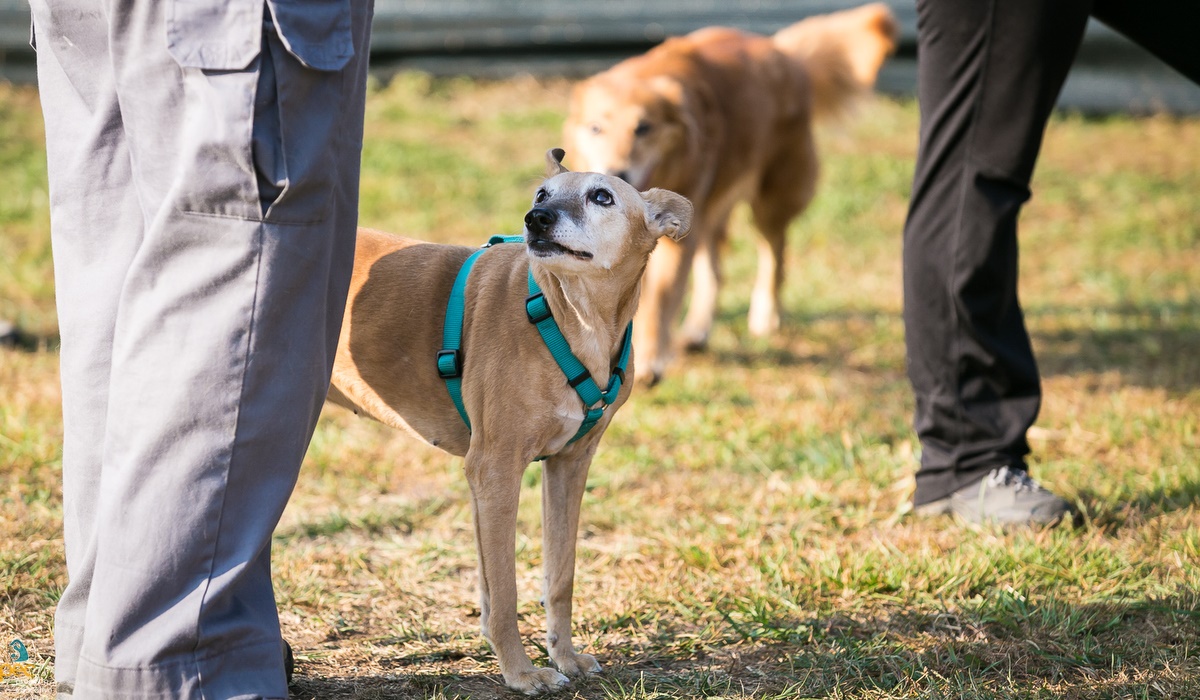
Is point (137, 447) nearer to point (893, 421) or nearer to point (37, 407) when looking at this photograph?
point (37, 407)

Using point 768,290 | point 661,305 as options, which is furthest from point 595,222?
point 768,290

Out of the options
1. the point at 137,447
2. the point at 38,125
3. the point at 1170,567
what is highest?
the point at 137,447

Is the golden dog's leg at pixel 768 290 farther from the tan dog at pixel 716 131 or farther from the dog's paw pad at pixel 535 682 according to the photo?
the dog's paw pad at pixel 535 682

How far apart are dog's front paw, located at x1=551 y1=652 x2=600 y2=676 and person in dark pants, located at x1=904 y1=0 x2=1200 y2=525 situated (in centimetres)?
129

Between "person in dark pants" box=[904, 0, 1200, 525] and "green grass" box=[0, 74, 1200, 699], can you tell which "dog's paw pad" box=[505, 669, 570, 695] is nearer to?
"green grass" box=[0, 74, 1200, 699]

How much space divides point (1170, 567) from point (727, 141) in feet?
9.33

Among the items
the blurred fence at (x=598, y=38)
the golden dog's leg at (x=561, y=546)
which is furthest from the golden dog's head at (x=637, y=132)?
the blurred fence at (x=598, y=38)

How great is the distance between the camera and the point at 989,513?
10.0ft

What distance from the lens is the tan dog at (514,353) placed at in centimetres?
220

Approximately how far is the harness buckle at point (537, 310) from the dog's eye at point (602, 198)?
0.24 metres

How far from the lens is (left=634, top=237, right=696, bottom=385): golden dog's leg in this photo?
449cm

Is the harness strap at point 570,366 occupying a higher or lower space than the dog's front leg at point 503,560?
higher

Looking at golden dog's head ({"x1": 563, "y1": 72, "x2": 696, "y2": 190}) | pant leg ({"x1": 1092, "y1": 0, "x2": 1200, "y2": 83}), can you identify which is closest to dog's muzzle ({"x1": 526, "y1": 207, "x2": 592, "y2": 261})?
pant leg ({"x1": 1092, "y1": 0, "x2": 1200, "y2": 83})

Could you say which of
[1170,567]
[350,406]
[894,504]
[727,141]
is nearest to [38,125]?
[727,141]
